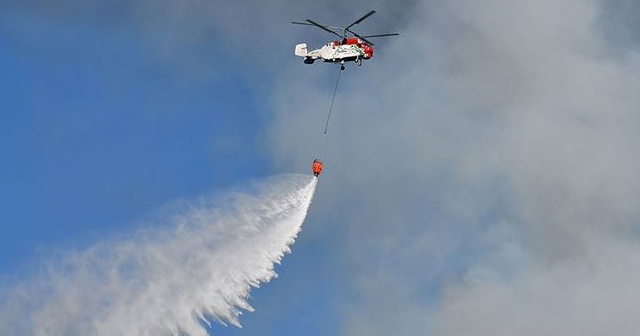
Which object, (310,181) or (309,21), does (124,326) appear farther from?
(309,21)

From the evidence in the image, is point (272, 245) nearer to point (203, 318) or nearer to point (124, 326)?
point (203, 318)

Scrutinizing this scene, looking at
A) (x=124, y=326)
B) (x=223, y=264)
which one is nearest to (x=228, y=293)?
(x=223, y=264)

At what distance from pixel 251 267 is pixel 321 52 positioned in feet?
97.0

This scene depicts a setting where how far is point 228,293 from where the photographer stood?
90375 millimetres

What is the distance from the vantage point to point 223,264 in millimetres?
92250

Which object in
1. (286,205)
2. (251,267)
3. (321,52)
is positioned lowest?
(251,267)

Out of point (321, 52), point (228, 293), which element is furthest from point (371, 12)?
point (228, 293)

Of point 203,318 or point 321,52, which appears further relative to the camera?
point 321,52

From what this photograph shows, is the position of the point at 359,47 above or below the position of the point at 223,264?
above

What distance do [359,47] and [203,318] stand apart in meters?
36.2

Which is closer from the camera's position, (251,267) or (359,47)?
(251,267)

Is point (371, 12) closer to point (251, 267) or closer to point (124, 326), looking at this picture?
point (251, 267)

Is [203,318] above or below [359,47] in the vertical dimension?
below

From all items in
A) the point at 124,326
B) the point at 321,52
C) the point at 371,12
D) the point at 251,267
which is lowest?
the point at 124,326
